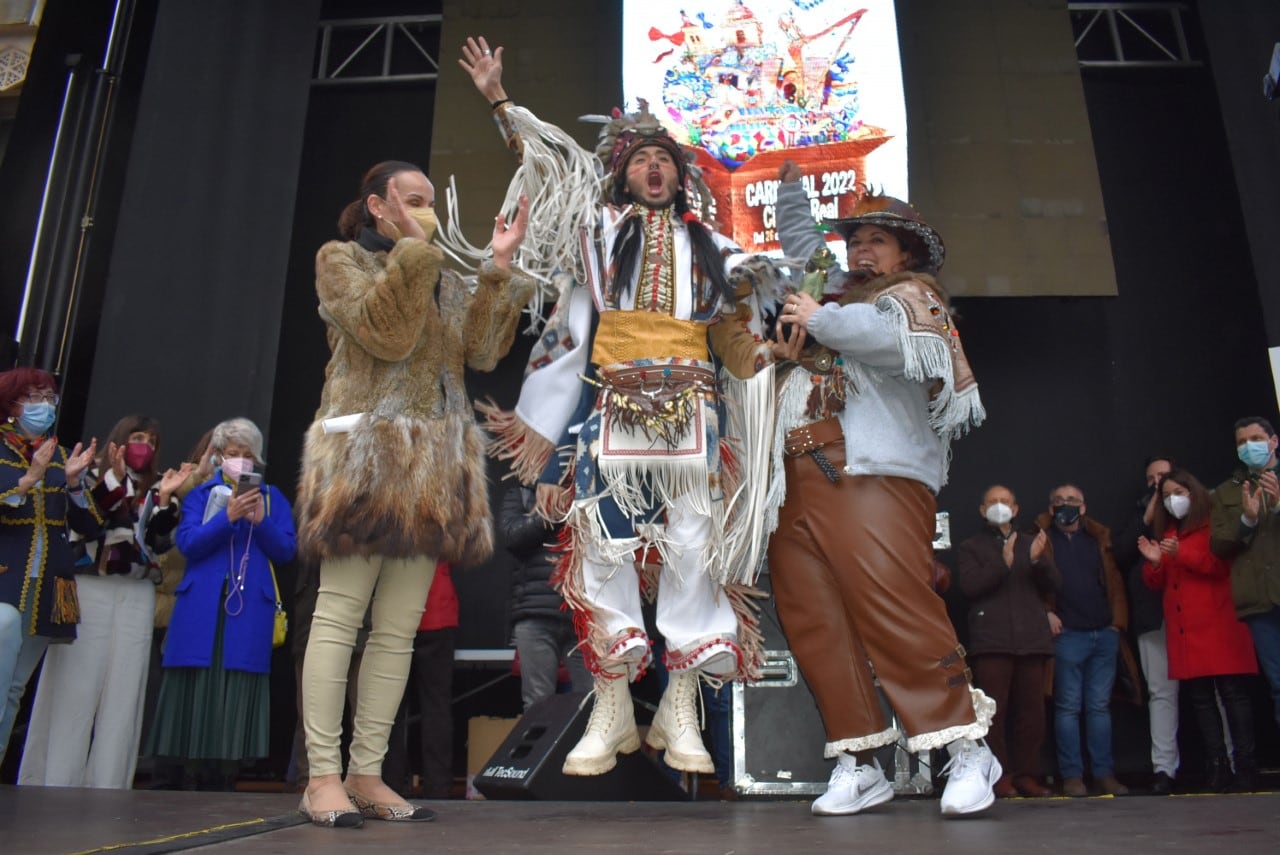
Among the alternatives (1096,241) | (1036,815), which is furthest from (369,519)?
(1096,241)

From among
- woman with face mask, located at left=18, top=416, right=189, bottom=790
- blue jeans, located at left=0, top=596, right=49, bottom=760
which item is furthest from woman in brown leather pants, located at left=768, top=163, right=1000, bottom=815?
woman with face mask, located at left=18, top=416, right=189, bottom=790

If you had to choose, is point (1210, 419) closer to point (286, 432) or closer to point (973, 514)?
point (973, 514)

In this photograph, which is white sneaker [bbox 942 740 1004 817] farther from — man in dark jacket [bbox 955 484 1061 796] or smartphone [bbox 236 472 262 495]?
man in dark jacket [bbox 955 484 1061 796]

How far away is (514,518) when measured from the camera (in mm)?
4035

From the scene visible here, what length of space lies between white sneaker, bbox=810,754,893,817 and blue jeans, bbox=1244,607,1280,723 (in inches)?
108

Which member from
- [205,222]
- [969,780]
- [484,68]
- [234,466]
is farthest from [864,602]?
[205,222]

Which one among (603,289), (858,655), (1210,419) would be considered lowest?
(858,655)

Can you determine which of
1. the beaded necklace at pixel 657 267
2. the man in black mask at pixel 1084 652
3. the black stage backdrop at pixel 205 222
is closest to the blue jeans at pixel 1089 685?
the man in black mask at pixel 1084 652

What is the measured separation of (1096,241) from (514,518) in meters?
3.36

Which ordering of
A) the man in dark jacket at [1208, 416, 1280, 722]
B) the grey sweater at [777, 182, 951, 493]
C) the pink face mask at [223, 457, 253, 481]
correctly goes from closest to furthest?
the grey sweater at [777, 182, 951, 493] < the pink face mask at [223, 457, 253, 481] < the man in dark jacket at [1208, 416, 1280, 722]

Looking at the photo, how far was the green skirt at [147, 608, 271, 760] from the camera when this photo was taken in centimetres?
369

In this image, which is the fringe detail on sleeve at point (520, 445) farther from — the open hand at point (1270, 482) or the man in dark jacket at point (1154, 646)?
the man in dark jacket at point (1154, 646)

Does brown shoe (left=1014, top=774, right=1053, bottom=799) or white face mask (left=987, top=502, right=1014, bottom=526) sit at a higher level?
white face mask (left=987, top=502, right=1014, bottom=526)

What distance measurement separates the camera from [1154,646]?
513cm
